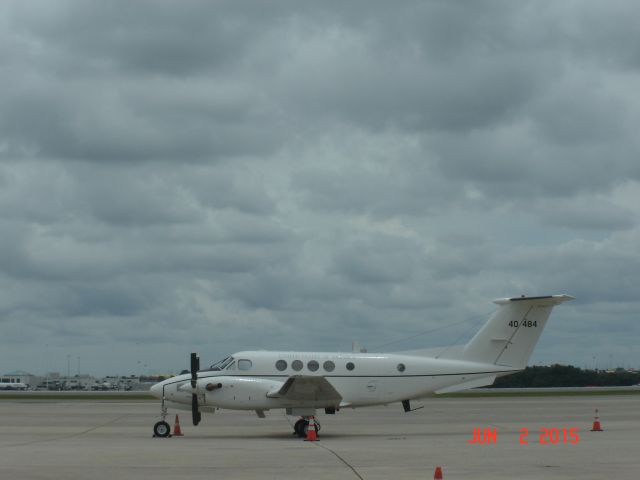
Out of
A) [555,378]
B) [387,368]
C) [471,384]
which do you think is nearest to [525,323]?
[471,384]

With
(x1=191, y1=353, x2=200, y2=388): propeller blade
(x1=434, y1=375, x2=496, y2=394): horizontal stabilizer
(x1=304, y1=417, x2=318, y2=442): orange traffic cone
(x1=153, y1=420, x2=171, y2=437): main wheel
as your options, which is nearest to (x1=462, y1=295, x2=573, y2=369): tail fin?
(x1=434, y1=375, x2=496, y2=394): horizontal stabilizer

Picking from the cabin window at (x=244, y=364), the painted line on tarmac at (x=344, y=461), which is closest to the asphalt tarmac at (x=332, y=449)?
the painted line on tarmac at (x=344, y=461)

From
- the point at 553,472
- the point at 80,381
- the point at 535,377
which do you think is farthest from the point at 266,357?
the point at 80,381

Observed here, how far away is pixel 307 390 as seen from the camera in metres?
26.1

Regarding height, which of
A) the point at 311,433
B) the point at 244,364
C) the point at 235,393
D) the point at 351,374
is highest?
the point at 244,364

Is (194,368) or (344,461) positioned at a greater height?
(194,368)

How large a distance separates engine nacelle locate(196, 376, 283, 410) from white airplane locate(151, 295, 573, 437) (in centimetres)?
5

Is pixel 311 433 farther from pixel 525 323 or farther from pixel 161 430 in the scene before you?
pixel 525 323

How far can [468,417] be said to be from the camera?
3594 centimetres

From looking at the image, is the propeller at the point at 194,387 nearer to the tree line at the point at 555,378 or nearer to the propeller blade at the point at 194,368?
the propeller blade at the point at 194,368
